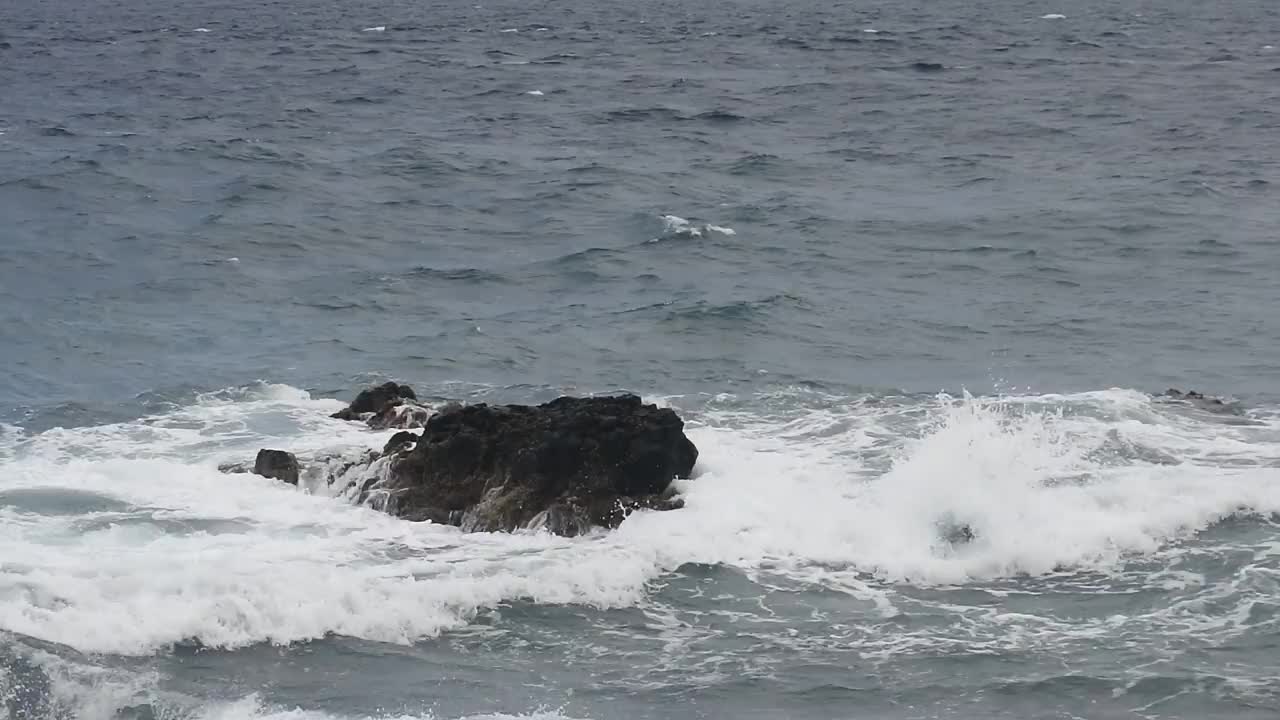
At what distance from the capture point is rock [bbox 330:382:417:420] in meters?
20.6

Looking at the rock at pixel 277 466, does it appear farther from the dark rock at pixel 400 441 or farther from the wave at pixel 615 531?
the dark rock at pixel 400 441

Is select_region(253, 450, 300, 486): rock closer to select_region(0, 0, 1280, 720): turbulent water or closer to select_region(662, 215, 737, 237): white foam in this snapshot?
select_region(0, 0, 1280, 720): turbulent water

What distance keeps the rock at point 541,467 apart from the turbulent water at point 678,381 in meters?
0.35

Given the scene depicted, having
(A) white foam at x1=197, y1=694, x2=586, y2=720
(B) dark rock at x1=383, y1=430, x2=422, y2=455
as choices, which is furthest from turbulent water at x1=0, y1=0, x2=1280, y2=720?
(B) dark rock at x1=383, y1=430, x2=422, y2=455

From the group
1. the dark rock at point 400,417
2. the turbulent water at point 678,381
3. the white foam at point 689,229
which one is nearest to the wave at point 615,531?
the turbulent water at point 678,381

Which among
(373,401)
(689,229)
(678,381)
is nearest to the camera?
(373,401)

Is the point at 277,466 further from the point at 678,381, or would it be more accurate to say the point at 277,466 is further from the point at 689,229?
the point at 689,229

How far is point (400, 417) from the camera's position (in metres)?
20.2

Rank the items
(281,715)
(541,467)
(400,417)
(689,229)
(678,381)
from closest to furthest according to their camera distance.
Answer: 1. (281,715)
2. (541,467)
3. (400,417)
4. (678,381)
5. (689,229)

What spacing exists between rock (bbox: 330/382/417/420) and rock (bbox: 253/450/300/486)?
89.3 inches

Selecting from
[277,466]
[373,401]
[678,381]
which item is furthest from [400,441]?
[678,381]

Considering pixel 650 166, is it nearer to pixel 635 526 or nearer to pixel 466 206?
pixel 466 206

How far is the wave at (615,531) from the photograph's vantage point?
1509 cm

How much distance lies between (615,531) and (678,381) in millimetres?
6393
